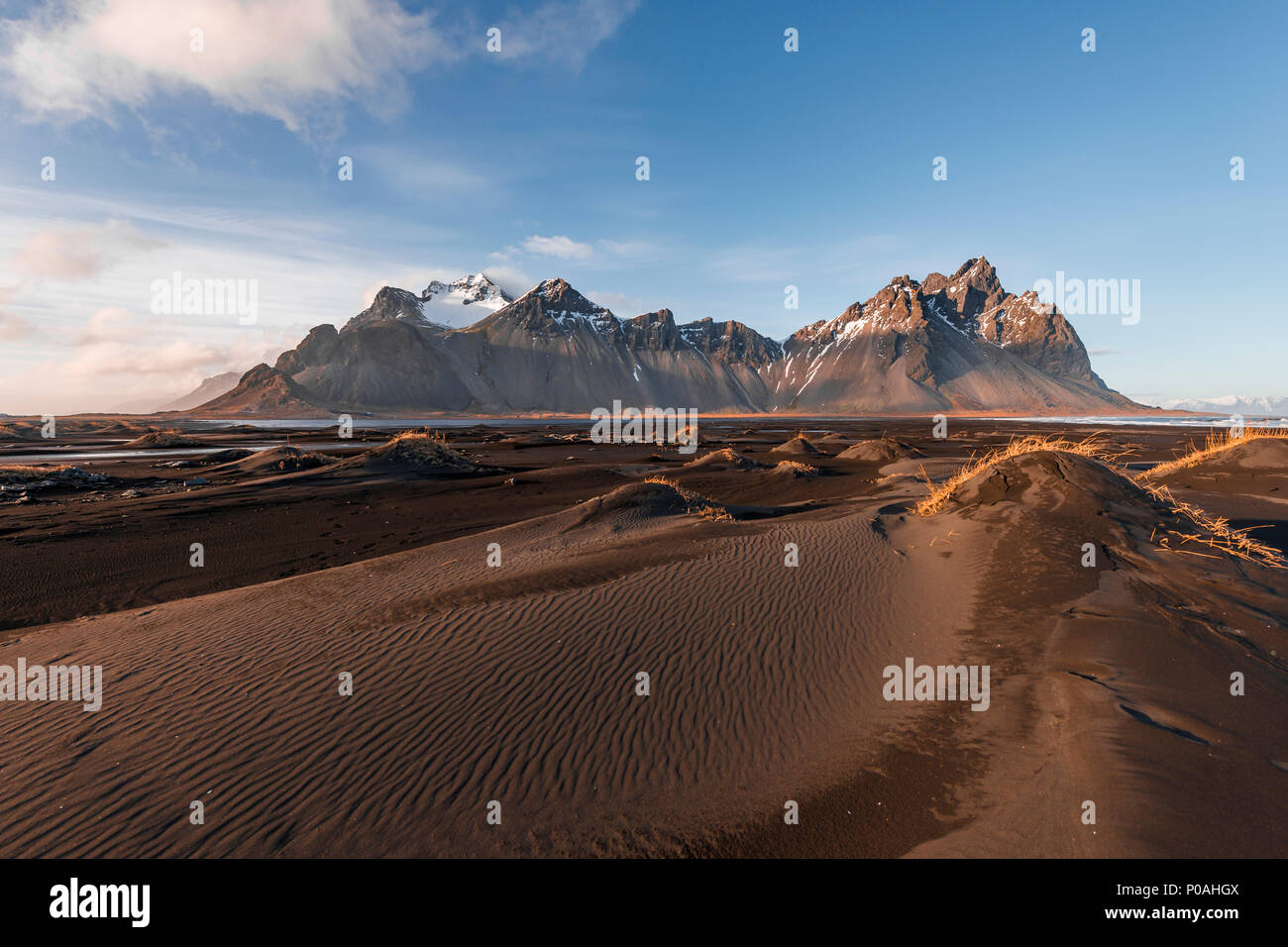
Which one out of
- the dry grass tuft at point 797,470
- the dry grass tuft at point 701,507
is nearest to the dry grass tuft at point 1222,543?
the dry grass tuft at point 701,507

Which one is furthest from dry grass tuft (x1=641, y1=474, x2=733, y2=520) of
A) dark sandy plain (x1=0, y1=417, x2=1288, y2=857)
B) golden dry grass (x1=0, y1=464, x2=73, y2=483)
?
golden dry grass (x1=0, y1=464, x2=73, y2=483)

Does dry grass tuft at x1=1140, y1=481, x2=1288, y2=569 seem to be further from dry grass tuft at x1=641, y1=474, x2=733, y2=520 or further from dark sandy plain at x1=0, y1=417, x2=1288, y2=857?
dry grass tuft at x1=641, y1=474, x2=733, y2=520

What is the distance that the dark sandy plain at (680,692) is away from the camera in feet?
11.7

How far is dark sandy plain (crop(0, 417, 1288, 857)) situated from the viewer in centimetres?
358

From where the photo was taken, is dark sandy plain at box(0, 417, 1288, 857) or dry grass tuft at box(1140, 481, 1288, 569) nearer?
dark sandy plain at box(0, 417, 1288, 857)

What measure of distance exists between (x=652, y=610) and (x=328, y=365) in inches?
7191

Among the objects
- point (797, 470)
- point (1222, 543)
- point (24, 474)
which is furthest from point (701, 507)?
point (24, 474)

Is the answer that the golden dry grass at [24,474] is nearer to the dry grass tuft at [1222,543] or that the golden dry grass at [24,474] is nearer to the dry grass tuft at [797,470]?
the dry grass tuft at [797,470]

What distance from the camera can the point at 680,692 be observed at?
5.40 metres

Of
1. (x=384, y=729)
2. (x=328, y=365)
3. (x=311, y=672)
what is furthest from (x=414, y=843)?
(x=328, y=365)

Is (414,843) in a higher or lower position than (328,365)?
lower

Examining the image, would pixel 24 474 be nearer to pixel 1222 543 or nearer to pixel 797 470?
pixel 797 470
